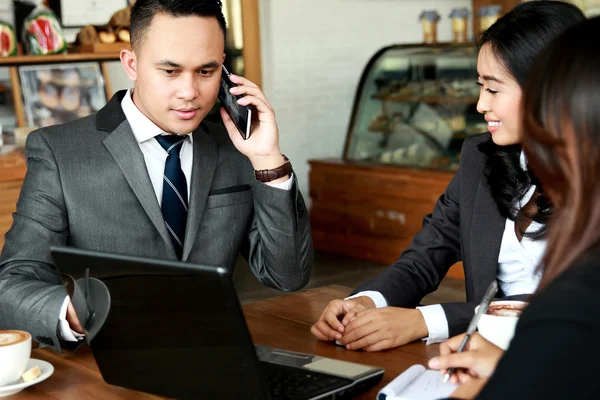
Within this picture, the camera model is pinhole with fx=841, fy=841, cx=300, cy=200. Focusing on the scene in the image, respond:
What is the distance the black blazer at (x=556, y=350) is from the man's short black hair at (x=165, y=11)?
1.33m

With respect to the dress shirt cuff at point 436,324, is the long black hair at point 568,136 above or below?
above

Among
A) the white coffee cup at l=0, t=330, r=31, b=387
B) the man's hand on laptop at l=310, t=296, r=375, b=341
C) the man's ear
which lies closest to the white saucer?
the white coffee cup at l=0, t=330, r=31, b=387

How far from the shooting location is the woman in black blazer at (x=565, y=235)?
845 mm

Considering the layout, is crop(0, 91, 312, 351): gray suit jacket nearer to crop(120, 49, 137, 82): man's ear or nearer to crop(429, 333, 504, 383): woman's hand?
crop(120, 49, 137, 82): man's ear

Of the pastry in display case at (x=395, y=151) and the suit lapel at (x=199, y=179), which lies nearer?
the suit lapel at (x=199, y=179)

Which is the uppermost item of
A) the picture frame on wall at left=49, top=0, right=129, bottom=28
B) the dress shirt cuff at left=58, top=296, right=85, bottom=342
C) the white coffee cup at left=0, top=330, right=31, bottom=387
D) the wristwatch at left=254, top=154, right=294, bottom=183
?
the picture frame on wall at left=49, top=0, right=129, bottom=28

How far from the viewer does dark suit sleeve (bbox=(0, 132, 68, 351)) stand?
66.9 inches

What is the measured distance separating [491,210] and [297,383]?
0.89 meters

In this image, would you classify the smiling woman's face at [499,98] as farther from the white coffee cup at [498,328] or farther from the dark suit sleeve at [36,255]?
the dark suit sleeve at [36,255]

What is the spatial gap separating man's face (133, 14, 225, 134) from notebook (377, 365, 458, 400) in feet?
2.84

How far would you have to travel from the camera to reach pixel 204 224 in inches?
83.1

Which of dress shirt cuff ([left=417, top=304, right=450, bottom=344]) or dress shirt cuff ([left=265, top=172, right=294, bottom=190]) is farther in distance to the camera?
dress shirt cuff ([left=265, top=172, right=294, bottom=190])

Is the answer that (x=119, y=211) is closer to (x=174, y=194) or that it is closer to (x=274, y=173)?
(x=174, y=194)

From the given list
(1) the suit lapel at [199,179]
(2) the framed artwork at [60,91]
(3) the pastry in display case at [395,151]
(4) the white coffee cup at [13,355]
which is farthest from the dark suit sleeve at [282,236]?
(3) the pastry in display case at [395,151]
